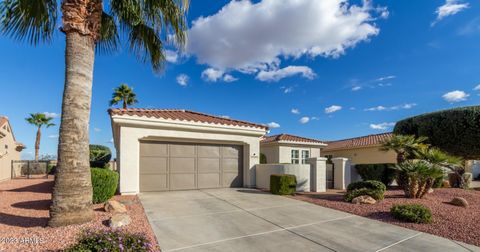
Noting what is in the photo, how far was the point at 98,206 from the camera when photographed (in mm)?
8125

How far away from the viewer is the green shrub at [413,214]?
7.25 m

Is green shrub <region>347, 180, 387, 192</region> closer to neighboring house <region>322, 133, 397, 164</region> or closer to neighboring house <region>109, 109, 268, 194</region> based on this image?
neighboring house <region>109, 109, 268, 194</region>

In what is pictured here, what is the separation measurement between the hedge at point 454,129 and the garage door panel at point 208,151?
506 inches

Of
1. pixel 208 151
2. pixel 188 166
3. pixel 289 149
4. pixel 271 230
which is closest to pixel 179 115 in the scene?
pixel 208 151

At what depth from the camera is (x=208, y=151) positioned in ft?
43.2

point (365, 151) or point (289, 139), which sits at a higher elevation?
point (289, 139)

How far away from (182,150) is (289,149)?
9.04 metres

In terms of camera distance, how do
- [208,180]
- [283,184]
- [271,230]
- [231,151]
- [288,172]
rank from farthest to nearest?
[231,151], [208,180], [288,172], [283,184], [271,230]

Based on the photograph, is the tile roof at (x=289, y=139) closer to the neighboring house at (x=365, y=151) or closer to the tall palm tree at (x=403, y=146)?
the neighboring house at (x=365, y=151)

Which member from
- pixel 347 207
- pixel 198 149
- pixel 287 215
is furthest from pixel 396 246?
pixel 198 149

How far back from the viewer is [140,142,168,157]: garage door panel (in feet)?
38.0

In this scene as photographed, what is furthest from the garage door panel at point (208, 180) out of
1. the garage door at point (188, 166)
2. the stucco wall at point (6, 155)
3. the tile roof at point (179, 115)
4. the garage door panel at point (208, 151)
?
the stucco wall at point (6, 155)

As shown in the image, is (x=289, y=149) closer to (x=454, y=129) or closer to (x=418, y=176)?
(x=418, y=176)

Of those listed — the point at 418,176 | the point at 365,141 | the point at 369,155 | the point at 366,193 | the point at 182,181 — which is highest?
the point at 365,141
